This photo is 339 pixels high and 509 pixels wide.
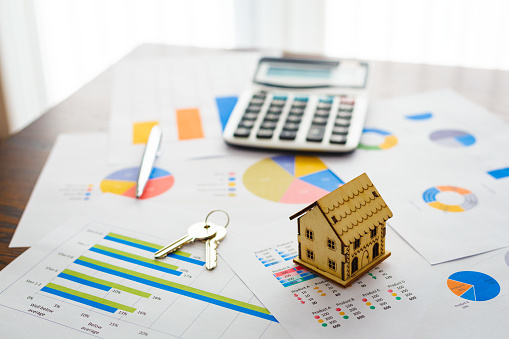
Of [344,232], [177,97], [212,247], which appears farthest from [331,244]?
[177,97]

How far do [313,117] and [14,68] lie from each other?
1.39 meters

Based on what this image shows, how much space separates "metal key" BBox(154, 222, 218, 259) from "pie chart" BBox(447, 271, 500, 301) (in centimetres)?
26

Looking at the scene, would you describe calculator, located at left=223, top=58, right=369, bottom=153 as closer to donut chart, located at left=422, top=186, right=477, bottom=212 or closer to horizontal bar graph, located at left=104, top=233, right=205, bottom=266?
donut chart, located at left=422, top=186, right=477, bottom=212

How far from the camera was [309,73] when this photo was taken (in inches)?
38.1

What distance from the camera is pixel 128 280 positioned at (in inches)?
21.9

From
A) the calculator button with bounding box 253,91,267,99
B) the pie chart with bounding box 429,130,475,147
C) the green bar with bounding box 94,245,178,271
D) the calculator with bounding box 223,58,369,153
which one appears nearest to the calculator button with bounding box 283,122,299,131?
the calculator with bounding box 223,58,369,153

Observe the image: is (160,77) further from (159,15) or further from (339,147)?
(159,15)

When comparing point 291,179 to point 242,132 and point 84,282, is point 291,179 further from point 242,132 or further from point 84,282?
point 84,282

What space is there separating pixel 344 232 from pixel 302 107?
389mm

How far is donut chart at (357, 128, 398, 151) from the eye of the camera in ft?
2.68

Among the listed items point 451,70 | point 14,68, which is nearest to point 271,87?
point 451,70

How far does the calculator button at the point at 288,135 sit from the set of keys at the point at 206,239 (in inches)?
7.7

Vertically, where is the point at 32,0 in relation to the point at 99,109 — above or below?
above

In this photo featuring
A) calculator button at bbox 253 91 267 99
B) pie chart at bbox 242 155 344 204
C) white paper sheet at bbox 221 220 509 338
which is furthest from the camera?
calculator button at bbox 253 91 267 99
